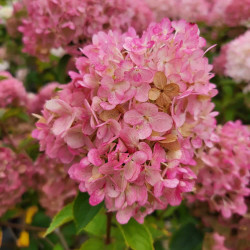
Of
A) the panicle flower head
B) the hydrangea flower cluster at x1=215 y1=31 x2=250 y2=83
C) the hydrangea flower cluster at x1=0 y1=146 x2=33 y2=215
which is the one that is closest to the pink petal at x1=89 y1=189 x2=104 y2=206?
the hydrangea flower cluster at x1=0 y1=146 x2=33 y2=215

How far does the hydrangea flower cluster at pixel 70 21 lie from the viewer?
80cm

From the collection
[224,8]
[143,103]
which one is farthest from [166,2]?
[143,103]

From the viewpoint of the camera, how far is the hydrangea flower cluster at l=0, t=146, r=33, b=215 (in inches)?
32.1

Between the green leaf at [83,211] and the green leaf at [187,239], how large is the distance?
1.58 feet

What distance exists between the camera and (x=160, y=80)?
1.62ft

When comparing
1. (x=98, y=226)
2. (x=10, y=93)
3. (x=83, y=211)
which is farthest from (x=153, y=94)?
(x=10, y=93)

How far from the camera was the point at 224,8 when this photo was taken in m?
1.31

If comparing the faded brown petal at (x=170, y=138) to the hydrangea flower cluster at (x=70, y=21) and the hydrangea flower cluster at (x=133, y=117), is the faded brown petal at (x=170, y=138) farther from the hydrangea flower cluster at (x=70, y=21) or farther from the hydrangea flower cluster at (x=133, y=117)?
the hydrangea flower cluster at (x=70, y=21)

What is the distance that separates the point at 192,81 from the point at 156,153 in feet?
0.43

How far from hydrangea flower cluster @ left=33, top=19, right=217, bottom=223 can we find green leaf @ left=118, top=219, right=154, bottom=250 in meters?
0.09

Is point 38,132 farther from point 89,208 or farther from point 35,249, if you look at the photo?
point 35,249

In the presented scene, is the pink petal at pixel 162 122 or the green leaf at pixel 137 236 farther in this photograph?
the green leaf at pixel 137 236

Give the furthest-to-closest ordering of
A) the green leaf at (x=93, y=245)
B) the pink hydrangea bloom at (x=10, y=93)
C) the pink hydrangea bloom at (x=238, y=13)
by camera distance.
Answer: the pink hydrangea bloom at (x=238, y=13) < the pink hydrangea bloom at (x=10, y=93) < the green leaf at (x=93, y=245)

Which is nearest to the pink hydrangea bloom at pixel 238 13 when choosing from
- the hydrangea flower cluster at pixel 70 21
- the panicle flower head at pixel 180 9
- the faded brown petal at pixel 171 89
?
the panicle flower head at pixel 180 9
